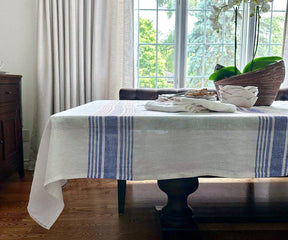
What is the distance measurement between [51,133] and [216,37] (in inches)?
96.9

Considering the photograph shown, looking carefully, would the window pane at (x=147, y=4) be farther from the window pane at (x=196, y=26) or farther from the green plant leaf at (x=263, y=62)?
the green plant leaf at (x=263, y=62)

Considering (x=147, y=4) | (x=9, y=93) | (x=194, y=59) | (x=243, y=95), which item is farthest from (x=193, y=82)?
(x=243, y=95)

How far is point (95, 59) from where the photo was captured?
250 centimetres

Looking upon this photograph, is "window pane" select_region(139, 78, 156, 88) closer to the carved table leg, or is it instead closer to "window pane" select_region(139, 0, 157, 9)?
"window pane" select_region(139, 0, 157, 9)

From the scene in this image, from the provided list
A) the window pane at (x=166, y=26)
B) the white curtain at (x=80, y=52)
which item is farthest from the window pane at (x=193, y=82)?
the white curtain at (x=80, y=52)

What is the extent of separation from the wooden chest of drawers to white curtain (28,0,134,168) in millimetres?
320

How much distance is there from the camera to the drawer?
193 centimetres

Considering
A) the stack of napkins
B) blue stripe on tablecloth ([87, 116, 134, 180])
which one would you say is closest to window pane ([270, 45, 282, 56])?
the stack of napkins

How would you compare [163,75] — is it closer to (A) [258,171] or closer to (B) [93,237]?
(B) [93,237]

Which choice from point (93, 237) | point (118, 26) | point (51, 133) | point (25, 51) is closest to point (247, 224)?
point (93, 237)

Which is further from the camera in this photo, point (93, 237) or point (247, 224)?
point (247, 224)

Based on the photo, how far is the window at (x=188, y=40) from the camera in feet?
9.00

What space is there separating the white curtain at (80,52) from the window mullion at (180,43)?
1.69 ft

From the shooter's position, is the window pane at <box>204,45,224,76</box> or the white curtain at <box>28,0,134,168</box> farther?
the window pane at <box>204,45,224,76</box>
